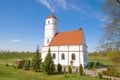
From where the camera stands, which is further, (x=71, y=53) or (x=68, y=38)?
(x=68, y=38)

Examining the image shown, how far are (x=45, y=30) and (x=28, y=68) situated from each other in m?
15.4

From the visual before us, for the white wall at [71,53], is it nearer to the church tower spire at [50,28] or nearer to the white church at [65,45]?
the white church at [65,45]

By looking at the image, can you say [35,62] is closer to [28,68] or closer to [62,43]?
[28,68]

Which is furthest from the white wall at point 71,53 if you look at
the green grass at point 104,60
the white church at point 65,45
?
the green grass at point 104,60

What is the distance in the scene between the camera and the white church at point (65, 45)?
30.8 meters

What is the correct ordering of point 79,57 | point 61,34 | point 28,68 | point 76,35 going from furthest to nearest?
point 61,34 < point 76,35 < point 79,57 < point 28,68

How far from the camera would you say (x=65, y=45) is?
3244 cm

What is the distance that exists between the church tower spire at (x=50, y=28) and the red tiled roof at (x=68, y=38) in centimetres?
142

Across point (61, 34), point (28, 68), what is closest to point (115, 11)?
point (28, 68)

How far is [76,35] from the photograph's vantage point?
108ft

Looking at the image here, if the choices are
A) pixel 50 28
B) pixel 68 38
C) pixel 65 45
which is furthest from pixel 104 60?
pixel 50 28

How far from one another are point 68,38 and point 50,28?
6.70m

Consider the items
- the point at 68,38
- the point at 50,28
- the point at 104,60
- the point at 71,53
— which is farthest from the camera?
the point at 50,28

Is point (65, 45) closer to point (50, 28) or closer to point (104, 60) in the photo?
point (50, 28)
